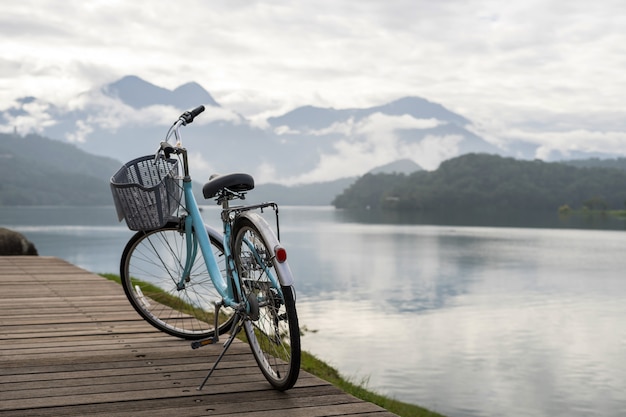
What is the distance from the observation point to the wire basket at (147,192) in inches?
176

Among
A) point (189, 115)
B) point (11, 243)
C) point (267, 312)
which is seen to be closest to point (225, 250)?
point (267, 312)

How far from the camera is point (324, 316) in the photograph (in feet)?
75.9

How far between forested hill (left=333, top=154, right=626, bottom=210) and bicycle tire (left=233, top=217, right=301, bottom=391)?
473ft

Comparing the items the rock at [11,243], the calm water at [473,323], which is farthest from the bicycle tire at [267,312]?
the rock at [11,243]

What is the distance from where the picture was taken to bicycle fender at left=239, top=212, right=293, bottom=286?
3469 mm

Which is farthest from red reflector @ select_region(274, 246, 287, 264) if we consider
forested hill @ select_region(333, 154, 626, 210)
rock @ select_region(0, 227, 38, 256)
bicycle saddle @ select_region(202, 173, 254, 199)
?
forested hill @ select_region(333, 154, 626, 210)

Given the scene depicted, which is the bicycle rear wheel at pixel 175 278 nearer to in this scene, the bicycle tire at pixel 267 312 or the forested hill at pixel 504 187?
the bicycle tire at pixel 267 312

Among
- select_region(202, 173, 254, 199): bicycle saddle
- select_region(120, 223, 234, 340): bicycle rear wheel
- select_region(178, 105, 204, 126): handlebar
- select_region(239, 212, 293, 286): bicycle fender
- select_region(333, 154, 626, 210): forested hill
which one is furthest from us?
select_region(333, 154, 626, 210): forested hill

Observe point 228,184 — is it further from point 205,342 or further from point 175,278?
point 175,278

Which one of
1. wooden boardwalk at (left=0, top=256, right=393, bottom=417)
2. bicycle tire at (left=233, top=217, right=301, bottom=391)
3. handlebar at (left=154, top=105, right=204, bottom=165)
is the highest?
handlebar at (left=154, top=105, right=204, bottom=165)

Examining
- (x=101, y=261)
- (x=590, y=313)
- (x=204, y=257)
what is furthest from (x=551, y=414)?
(x=101, y=261)

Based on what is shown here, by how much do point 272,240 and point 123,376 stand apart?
127 centimetres

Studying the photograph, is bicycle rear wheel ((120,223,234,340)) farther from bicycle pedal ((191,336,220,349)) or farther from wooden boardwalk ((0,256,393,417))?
bicycle pedal ((191,336,220,349))

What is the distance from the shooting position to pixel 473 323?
78.4ft
